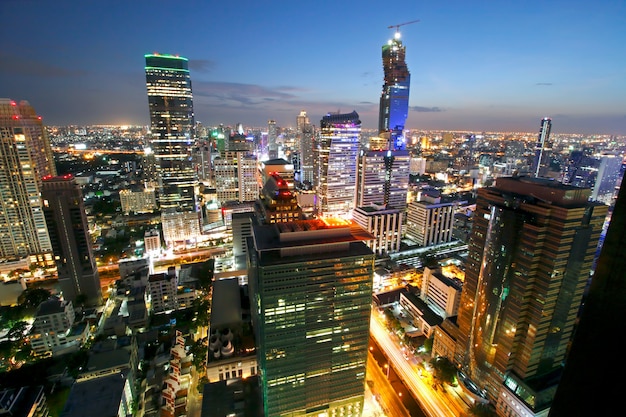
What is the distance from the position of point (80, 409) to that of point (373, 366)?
40.5m

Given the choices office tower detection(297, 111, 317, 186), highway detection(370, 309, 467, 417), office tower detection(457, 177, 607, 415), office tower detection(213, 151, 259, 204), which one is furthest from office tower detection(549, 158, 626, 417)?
office tower detection(297, 111, 317, 186)

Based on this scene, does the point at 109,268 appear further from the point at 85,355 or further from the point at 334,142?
the point at 334,142

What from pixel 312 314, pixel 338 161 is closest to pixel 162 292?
pixel 312 314

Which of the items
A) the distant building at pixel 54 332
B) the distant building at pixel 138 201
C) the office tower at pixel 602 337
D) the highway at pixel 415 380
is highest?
the office tower at pixel 602 337

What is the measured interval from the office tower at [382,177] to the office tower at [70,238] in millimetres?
78904

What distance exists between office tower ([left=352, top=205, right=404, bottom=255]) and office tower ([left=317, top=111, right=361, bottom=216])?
Result: 22686 millimetres

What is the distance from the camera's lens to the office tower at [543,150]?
393 feet

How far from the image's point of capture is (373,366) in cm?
4997

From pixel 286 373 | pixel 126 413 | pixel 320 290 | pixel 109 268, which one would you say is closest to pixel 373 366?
pixel 286 373

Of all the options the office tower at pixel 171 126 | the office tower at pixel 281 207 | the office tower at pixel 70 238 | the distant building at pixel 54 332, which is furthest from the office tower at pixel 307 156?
the distant building at pixel 54 332

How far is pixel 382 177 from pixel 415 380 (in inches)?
2787

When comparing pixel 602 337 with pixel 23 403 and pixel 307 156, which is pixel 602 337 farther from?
pixel 307 156

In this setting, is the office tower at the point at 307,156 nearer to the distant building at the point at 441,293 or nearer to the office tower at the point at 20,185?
the distant building at the point at 441,293

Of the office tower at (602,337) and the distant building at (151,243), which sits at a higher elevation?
the office tower at (602,337)
